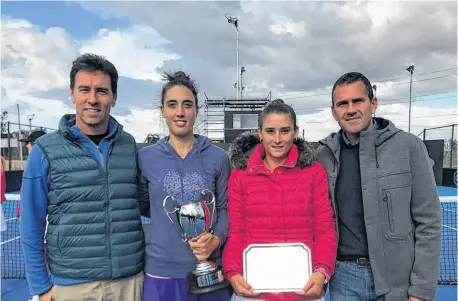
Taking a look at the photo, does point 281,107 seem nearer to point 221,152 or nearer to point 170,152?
point 221,152

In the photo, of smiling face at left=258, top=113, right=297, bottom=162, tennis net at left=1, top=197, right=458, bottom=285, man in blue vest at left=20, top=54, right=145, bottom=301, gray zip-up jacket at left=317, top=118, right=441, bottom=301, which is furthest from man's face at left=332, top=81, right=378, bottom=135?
tennis net at left=1, top=197, right=458, bottom=285

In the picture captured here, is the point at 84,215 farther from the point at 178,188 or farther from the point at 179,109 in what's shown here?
the point at 179,109

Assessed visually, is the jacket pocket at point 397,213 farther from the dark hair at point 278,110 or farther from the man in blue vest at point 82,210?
the man in blue vest at point 82,210

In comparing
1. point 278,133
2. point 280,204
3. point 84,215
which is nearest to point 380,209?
point 280,204

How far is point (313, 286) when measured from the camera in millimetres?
1881

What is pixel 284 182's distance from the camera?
6.68ft

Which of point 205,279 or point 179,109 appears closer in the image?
point 205,279

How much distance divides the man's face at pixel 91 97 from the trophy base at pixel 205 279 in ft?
3.14

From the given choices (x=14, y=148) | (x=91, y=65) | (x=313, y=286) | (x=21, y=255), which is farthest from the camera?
(x=14, y=148)

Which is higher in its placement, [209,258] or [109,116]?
[109,116]

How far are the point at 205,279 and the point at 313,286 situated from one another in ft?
1.75

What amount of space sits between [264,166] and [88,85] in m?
1.05

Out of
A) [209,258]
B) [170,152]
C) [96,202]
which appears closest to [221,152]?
[170,152]

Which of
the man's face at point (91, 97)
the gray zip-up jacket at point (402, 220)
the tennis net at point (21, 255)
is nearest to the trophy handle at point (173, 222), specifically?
the man's face at point (91, 97)
